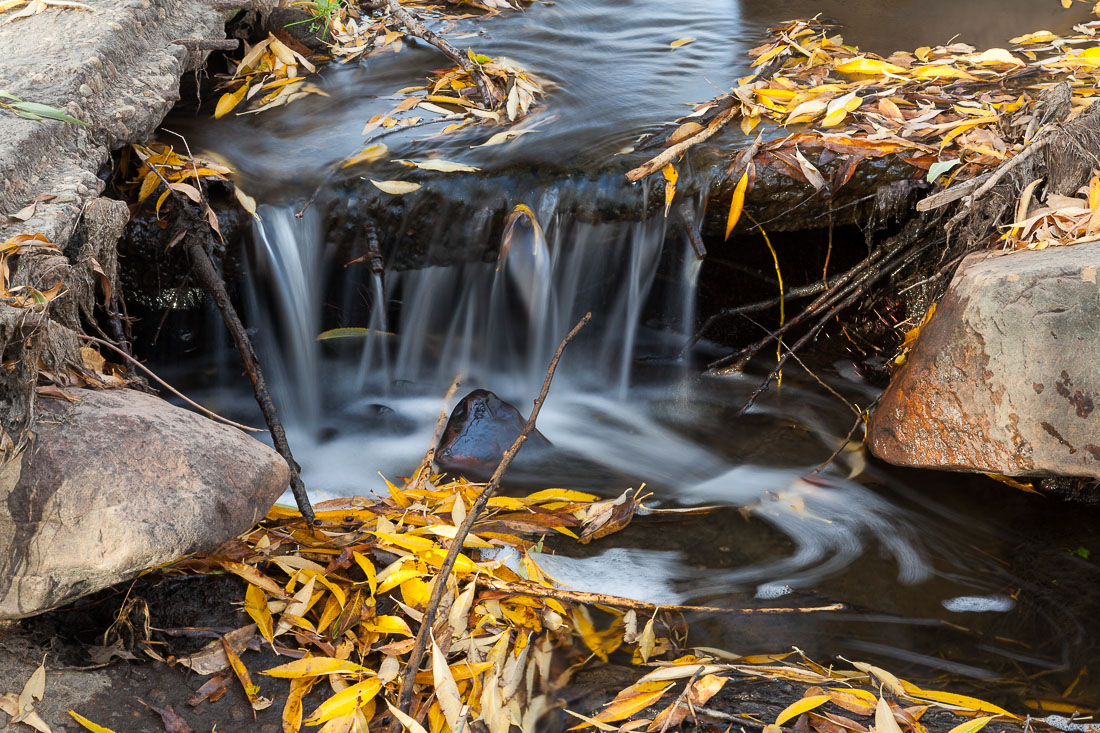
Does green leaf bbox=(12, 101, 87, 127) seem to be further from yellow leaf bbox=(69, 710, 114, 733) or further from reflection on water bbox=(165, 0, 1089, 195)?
yellow leaf bbox=(69, 710, 114, 733)

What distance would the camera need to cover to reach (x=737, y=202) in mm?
3535

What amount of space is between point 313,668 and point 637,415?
1.95m

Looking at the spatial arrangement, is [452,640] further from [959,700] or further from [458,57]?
[458,57]

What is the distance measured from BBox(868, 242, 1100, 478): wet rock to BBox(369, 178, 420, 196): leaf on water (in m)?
2.17

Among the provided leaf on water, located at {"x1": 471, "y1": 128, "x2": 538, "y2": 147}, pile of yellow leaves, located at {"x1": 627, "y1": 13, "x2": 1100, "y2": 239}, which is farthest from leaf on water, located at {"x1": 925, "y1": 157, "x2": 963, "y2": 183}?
leaf on water, located at {"x1": 471, "y1": 128, "x2": 538, "y2": 147}

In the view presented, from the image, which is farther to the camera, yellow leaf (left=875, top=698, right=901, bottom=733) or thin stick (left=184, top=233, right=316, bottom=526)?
thin stick (left=184, top=233, right=316, bottom=526)

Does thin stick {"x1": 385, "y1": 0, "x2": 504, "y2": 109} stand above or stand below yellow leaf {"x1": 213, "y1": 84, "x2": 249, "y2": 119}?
above

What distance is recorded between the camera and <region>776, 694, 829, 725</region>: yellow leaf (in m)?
2.03

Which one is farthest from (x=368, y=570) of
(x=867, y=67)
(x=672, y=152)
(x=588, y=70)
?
(x=867, y=67)

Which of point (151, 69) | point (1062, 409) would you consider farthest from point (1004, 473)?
point (151, 69)

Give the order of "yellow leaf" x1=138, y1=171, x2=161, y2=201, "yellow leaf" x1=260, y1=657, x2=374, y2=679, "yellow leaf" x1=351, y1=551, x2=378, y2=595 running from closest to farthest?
"yellow leaf" x1=260, y1=657, x2=374, y2=679 → "yellow leaf" x1=351, y1=551, x2=378, y2=595 → "yellow leaf" x1=138, y1=171, x2=161, y2=201

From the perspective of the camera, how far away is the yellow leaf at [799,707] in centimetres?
203

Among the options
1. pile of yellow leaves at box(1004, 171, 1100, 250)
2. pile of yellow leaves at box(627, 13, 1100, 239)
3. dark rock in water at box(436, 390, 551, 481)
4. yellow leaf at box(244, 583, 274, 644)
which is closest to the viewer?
yellow leaf at box(244, 583, 274, 644)

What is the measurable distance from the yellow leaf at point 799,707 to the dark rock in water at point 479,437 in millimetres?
1468
